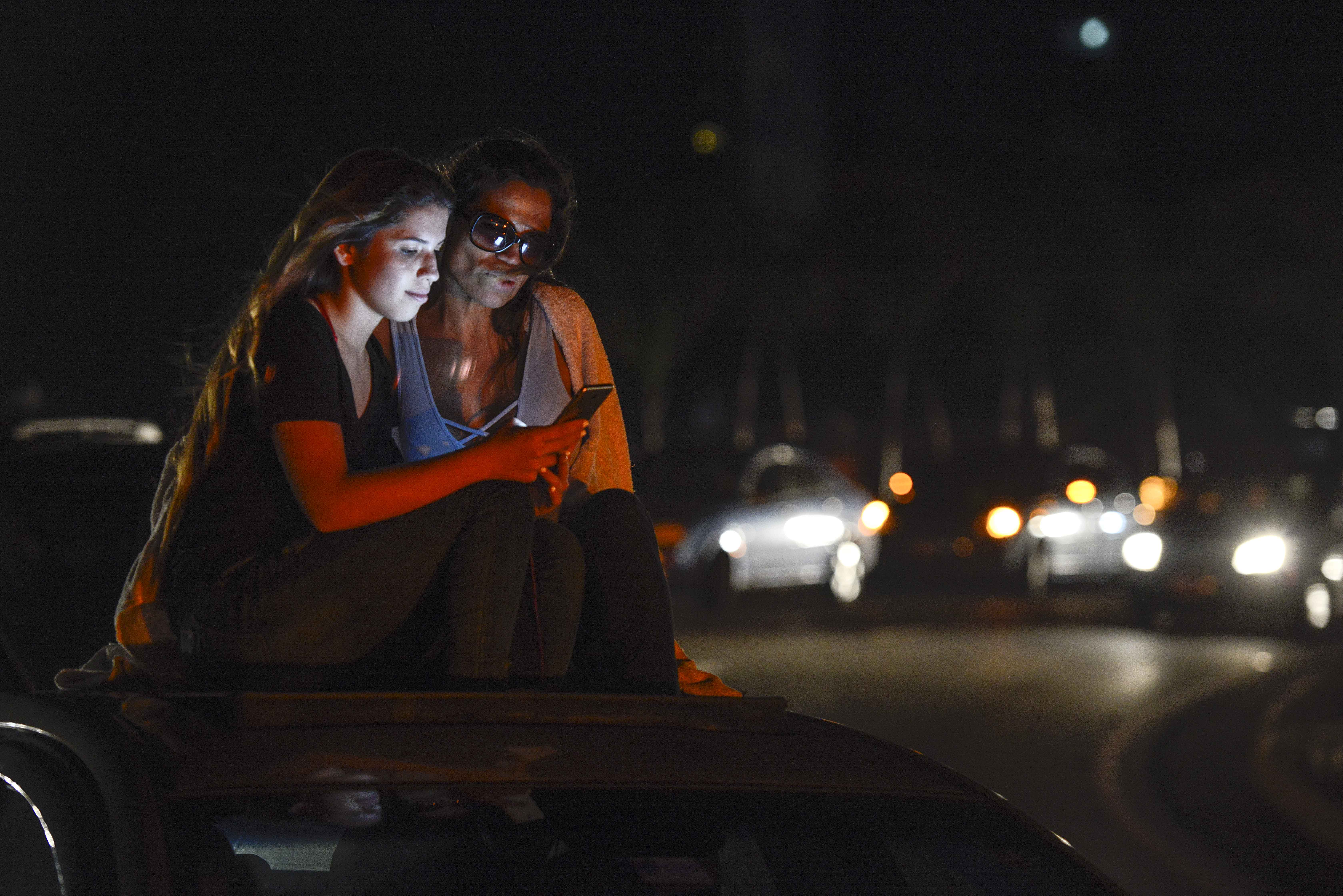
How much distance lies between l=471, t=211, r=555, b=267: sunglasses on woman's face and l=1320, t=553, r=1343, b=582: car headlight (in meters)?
12.9

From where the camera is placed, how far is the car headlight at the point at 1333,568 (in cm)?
1401

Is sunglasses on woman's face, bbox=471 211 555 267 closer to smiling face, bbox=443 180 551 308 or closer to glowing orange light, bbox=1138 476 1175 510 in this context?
smiling face, bbox=443 180 551 308

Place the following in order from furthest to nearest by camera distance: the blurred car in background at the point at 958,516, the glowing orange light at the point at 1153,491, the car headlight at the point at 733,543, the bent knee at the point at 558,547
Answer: the blurred car in background at the point at 958,516, the glowing orange light at the point at 1153,491, the car headlight at the point at 733,543, the bent knee at the point at 558,547

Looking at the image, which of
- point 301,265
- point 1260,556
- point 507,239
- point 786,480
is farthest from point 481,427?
point 786,480

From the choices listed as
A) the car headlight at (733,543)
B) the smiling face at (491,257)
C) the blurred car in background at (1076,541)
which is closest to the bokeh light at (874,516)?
the blurred car in background at (1076,541)

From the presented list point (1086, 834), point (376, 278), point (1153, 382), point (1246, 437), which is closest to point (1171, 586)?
point (1086, 834)

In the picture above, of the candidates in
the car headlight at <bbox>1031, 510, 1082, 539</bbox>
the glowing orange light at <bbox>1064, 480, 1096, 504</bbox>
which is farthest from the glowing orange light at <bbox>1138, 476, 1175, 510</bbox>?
the car headlight at <bbox>1031, 510, 1082, 539</bbox>

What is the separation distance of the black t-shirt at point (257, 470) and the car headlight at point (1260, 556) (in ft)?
42.5

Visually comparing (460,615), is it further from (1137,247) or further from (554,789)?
(1137,247)

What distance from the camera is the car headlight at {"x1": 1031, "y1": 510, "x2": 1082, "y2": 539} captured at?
669 inches

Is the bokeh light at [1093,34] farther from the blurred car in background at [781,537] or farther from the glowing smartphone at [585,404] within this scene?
the glowing smartphone at [585,404]

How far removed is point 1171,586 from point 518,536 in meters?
12.8

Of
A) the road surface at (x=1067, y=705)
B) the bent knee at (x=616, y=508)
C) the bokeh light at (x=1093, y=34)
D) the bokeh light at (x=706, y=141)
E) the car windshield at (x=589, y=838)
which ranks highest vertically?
the bokeh light at (x=706, y=141)

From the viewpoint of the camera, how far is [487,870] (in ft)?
6.22
